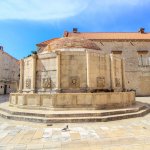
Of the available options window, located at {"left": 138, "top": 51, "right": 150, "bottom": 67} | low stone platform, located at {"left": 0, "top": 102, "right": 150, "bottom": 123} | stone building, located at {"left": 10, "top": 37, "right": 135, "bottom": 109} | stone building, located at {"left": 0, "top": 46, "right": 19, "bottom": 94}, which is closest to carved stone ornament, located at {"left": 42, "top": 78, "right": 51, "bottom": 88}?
stone building, located at {"left": 10, "top": 37, "right": 135, "bottom": 109}

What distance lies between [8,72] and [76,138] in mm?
35513

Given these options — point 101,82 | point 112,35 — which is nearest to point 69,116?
point 101,82

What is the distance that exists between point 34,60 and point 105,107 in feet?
16.7

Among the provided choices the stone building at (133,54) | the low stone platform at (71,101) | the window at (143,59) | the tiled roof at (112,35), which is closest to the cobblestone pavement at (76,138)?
the low stone platform at (71,101)

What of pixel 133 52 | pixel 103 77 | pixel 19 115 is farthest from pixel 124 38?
pixel 19 115

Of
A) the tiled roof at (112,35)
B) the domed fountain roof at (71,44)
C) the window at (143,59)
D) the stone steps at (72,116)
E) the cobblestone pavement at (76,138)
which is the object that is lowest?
the cobblestone pavement at (76,138)

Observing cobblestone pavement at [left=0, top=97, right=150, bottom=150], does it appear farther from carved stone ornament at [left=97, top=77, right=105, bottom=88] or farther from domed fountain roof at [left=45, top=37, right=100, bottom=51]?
domed fountain roof at [left=45, top=37, right=100, bottom=51]

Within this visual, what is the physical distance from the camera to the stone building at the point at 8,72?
1385 inches

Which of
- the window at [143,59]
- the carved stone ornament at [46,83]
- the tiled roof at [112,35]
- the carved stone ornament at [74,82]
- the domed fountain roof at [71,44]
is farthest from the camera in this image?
the tiled roof at [112,35]

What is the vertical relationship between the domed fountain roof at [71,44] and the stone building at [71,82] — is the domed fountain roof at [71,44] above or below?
above

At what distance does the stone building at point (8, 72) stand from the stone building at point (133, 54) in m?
18.9

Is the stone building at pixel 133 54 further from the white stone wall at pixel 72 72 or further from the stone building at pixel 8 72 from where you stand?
the stone building at pixel 8 72

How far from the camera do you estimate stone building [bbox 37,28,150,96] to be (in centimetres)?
2705

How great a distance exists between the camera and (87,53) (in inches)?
402
